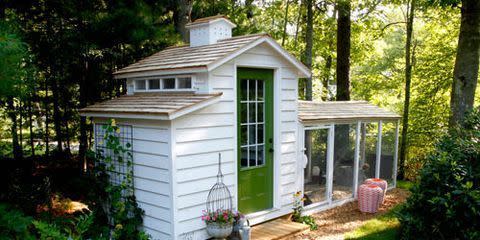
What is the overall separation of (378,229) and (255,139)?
8.73ft

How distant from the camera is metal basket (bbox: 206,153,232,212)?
16.5 ft

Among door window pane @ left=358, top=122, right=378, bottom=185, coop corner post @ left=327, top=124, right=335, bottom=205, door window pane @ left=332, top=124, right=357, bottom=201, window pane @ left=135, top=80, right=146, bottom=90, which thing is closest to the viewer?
window pane @ left=135, top=80, right=146, bottom=90

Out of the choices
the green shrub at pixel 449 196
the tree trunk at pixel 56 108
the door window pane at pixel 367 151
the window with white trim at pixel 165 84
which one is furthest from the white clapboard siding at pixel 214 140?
the tree trunk at pixel 56 108

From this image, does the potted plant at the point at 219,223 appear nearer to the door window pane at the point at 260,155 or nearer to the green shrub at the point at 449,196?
the door window pane at the point at 260,155

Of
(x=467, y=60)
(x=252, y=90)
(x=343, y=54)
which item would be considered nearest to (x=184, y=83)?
(x=252, y=90)

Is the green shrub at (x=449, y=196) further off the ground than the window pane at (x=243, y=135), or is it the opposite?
the window pane at (x=243, y=135)

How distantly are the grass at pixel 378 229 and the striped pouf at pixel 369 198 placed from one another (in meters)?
0.27

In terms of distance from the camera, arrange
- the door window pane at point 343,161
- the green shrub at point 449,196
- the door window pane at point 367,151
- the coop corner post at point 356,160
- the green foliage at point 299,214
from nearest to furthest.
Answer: the green shrub at point 449,196, the green foliage at point 299,214, the door window pane at point 343,161, the coop corner post at point 356,160, the door window pane at point 367,151

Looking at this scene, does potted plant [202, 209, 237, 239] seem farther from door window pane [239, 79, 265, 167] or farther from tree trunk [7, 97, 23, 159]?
tree trunk [7, 97, 23, 159]

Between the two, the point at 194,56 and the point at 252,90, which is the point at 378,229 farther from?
the point at 194,56

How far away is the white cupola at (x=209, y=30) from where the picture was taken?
586 centimetres

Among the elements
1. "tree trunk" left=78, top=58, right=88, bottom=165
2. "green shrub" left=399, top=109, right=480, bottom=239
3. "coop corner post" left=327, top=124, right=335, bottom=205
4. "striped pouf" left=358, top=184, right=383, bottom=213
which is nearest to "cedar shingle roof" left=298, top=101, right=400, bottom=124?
"coop corner post" left=327, top=124, right=335, bottom=205

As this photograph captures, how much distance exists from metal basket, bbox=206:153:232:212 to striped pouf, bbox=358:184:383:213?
10.3 feet

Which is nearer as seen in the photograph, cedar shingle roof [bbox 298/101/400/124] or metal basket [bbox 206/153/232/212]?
metal basket [bbox 206/153/232/212]
